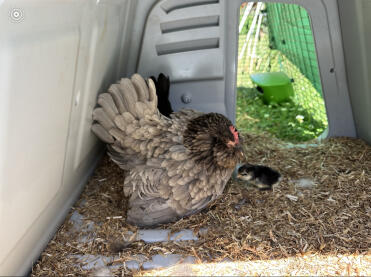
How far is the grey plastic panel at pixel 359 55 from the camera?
2.41 m

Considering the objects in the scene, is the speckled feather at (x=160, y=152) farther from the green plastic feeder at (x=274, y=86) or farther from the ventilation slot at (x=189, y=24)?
the green plastic feeder at (x=274, y=86)

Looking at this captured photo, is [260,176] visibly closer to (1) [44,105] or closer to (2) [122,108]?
(2) [122,108]

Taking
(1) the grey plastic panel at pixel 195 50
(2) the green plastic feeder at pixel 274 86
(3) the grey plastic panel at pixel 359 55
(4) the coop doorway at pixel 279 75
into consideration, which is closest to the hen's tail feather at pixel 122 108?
(1) the grey plastic panel at pixel 195 50

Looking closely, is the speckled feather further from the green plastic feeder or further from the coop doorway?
the green plastic feeder

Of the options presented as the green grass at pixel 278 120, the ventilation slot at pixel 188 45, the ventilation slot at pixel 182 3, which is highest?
the ventilation slot at pixel 182 3

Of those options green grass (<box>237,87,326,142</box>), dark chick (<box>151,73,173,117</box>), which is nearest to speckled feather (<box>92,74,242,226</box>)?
dark chick (<box>151,73,173,117</box>)

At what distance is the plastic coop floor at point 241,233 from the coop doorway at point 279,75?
894 mm

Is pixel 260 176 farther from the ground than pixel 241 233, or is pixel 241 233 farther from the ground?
pixel 260 176

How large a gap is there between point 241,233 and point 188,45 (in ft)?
4.83

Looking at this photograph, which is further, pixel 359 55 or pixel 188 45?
pixel 188 45

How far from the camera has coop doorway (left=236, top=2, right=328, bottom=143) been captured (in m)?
3.15

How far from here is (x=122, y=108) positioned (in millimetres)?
2150

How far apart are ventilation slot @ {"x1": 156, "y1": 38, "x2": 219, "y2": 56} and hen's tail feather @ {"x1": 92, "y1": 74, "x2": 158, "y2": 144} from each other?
0.63 meters

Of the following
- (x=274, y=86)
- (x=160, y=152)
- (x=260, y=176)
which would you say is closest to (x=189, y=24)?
(x=160, y=152)
